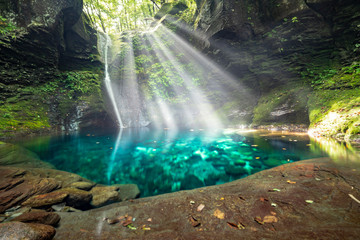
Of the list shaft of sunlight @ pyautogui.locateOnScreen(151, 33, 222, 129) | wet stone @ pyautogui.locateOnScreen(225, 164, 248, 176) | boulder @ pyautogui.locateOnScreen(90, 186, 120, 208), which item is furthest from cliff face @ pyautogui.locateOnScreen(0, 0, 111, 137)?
wet stone @ pyautogui.locateOnScreen(225, 164, 248, 176)

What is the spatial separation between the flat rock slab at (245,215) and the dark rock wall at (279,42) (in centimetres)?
812

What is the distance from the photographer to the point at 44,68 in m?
10.9

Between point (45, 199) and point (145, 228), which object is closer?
point (145, 228)

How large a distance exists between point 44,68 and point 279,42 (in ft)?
57.4

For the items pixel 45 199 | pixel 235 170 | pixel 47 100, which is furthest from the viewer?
pixel 47 100

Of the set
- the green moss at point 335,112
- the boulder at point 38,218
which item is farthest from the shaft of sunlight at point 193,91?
the boulder at point 38,218

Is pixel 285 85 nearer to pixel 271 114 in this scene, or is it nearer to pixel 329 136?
pixel 271 114

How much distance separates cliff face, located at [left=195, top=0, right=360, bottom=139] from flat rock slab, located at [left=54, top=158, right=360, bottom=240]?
7085mm

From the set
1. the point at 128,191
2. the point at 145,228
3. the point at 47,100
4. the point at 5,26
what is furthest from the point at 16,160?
the point at 5,26

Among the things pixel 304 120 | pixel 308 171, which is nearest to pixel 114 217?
pixel 308 171

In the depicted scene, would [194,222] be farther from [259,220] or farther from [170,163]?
[170,163]

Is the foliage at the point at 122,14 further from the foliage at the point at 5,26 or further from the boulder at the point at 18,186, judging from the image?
the boulder at the point at 18,186

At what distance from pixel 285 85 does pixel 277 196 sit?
11.1 m

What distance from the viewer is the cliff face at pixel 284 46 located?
8.32 meters
